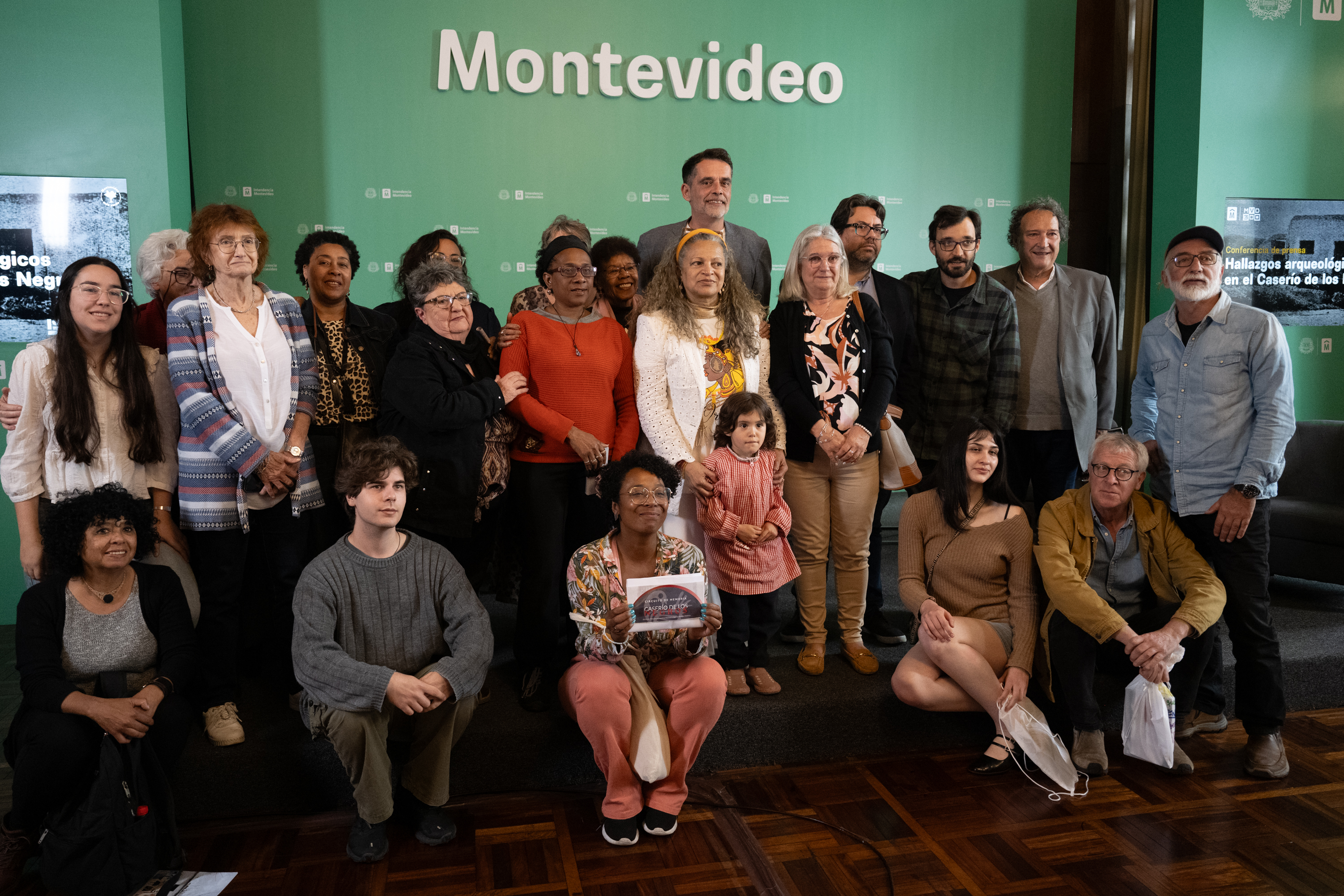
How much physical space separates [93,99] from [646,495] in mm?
3316

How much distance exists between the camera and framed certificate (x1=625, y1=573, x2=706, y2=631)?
237cm

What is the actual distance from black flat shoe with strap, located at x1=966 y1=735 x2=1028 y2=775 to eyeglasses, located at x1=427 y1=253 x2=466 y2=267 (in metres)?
2.22

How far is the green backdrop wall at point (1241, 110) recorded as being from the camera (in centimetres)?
498

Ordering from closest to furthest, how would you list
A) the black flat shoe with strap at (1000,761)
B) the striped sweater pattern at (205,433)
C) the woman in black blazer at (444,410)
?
the striped sweater pattern at (205,433) → the woman in black blazer at (444,410) → the black flat shoe with strap at (1000,761)

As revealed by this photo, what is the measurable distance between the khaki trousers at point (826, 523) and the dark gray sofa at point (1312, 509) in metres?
2.08

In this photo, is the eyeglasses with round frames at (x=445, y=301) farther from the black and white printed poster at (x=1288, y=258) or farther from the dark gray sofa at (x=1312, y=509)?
the black and white printed poster at (x=1288, y=258)

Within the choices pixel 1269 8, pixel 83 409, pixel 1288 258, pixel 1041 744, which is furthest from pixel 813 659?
pixel 1269 8

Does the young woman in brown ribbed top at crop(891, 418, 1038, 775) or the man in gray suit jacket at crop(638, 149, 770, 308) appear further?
the man in gray suit jacket at crop(638, 149, 770, 308)

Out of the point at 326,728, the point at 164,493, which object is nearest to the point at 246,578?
the point at 164,493

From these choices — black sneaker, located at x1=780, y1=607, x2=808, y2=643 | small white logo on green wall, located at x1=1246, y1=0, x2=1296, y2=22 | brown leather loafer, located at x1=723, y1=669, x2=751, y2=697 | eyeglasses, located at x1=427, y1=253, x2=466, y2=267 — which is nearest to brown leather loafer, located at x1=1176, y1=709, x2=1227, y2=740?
black sneaker, located at x1=780, y1=607, x2=808, y2=643

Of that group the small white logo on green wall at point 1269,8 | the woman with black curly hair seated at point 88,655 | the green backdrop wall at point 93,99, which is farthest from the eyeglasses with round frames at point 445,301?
the small white logo on green wall at point 1269,8

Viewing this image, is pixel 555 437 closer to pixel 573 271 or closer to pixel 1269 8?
pixel 573 271

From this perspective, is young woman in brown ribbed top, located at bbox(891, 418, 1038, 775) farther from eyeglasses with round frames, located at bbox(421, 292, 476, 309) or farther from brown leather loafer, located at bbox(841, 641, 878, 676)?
eyeglasses with round frames, located at bbox(421, 292, 476, 309)

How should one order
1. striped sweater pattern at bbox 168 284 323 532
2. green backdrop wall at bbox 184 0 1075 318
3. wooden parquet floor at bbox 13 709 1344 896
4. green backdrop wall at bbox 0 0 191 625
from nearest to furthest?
wooden parquet floor at bbox 13 709 1344 896 → striped sweater pattern at bbox 168 284 323 532 → green backdrop wall at bbox 0 0 191 625 → green backdrop wall at bbox 184 0 1075 318
